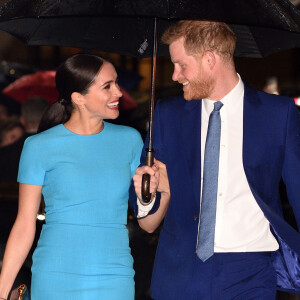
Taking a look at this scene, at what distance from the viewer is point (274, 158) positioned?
4871 mm

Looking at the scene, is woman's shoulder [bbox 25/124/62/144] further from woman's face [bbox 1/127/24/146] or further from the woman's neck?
woman's face [bbox 1/127/24/146]

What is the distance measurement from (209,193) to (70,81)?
1280 mm

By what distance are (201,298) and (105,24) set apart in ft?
6.82

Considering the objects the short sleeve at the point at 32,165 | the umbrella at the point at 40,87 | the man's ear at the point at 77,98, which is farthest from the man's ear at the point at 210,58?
the umbrella at the point at 40,87

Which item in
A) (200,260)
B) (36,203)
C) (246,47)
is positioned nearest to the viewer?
(200,260)

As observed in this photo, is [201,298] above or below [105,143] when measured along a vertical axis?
below

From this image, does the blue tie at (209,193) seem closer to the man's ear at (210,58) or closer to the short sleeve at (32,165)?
the man's ear at (210,58)

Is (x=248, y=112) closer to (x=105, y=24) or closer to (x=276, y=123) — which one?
(x=276, y=123)

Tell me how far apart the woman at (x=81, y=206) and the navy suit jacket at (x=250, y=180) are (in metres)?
0.32

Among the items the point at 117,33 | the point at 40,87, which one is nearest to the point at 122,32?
the point at 117,33

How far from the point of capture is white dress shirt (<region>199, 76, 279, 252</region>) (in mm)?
4801

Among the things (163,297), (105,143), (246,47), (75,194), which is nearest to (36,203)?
(75,194)

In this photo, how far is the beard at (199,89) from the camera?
15.9ft

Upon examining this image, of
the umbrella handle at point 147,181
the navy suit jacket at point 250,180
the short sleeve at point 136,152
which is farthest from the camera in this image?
the short sleeve at point 136,152
